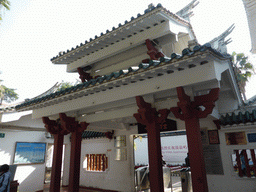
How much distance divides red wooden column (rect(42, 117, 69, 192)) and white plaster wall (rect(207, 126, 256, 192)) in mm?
5636

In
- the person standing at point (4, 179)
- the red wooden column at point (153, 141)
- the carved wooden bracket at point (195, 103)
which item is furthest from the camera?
the person standing at point (4, 179)

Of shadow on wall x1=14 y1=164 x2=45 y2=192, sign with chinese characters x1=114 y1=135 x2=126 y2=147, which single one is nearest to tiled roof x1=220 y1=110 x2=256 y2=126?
sign with chinese characters x1=114 y1=135 x2=126 y2=147

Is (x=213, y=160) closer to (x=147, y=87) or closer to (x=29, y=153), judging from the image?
(x=147, y=87)

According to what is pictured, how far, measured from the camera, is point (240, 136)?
6.54m

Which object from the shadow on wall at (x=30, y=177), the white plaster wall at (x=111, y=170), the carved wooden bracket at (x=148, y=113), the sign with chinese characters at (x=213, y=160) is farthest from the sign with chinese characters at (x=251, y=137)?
the shadow on wall at (x=30, y=177)

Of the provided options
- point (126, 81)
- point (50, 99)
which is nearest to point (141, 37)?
point (126, 81)

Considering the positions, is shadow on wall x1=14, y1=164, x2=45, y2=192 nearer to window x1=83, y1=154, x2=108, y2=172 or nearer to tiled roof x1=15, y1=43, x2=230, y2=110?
window x1=83, y1=154, x2=108, y2=172

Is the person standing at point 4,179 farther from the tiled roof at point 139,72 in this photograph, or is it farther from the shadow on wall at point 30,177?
the shadow on wall at point 30,177

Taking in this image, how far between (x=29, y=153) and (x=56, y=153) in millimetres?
4836

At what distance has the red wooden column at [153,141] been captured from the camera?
4.22 meters

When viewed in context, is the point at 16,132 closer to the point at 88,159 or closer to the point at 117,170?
the point at 88,159

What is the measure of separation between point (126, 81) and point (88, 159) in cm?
880

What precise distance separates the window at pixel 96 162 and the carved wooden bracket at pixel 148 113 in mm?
7118

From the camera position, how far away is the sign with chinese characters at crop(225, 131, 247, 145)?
21.2 ft
